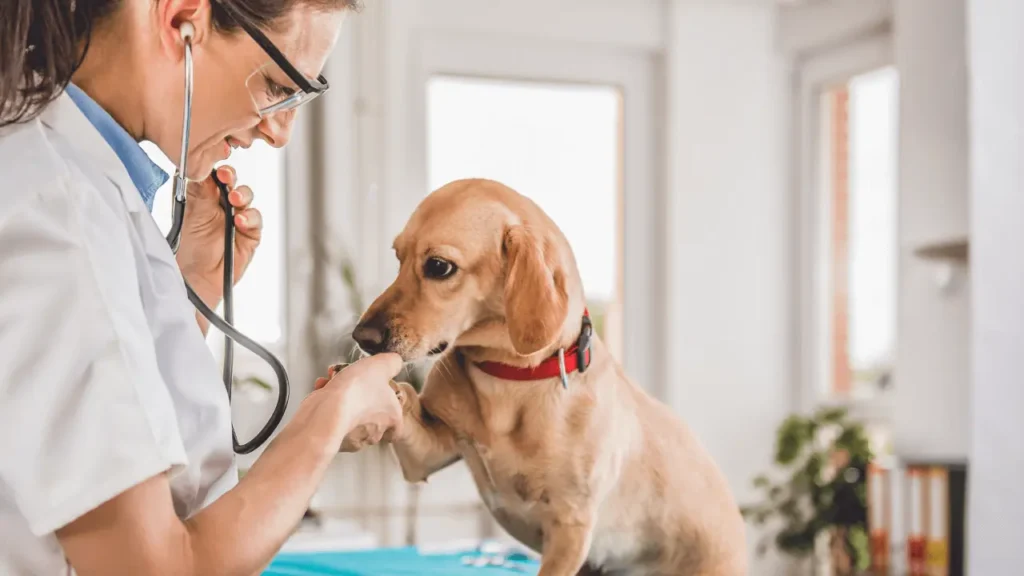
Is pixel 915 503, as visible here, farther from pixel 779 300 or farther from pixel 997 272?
pixel 779 300

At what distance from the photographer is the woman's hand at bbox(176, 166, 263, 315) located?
108 centimetres

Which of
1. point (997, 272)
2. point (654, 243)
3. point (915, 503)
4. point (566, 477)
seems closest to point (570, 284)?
point (566, 477)

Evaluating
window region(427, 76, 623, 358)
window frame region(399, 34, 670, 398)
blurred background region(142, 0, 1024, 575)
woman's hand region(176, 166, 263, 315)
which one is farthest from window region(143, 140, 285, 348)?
woman's hand region(176, 166, 263, 315)

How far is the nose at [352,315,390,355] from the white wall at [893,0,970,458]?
2740 millimetres

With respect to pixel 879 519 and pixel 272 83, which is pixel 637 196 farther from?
pixel 272 83

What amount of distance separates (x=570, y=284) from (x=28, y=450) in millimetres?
440

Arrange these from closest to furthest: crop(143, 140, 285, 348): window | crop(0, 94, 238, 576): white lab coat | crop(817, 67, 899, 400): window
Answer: crop(0, 94, 238, 576): white lab coat
crop(143, 140, 285, 348): window
crop(817, 67, 899, 400): window

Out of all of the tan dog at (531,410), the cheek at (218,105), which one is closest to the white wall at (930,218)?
the tan dog at (531,410)

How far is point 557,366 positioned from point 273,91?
33 cm

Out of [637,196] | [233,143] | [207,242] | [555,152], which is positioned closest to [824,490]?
[637,196]

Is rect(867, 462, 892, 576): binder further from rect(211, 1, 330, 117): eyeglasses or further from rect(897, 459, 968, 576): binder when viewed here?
rect(211, 1, 330, 117): eyeglasses

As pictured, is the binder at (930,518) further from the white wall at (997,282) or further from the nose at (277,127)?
the nose at (277,127)

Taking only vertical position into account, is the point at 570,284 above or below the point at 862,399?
above

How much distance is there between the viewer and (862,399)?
4137 mm
